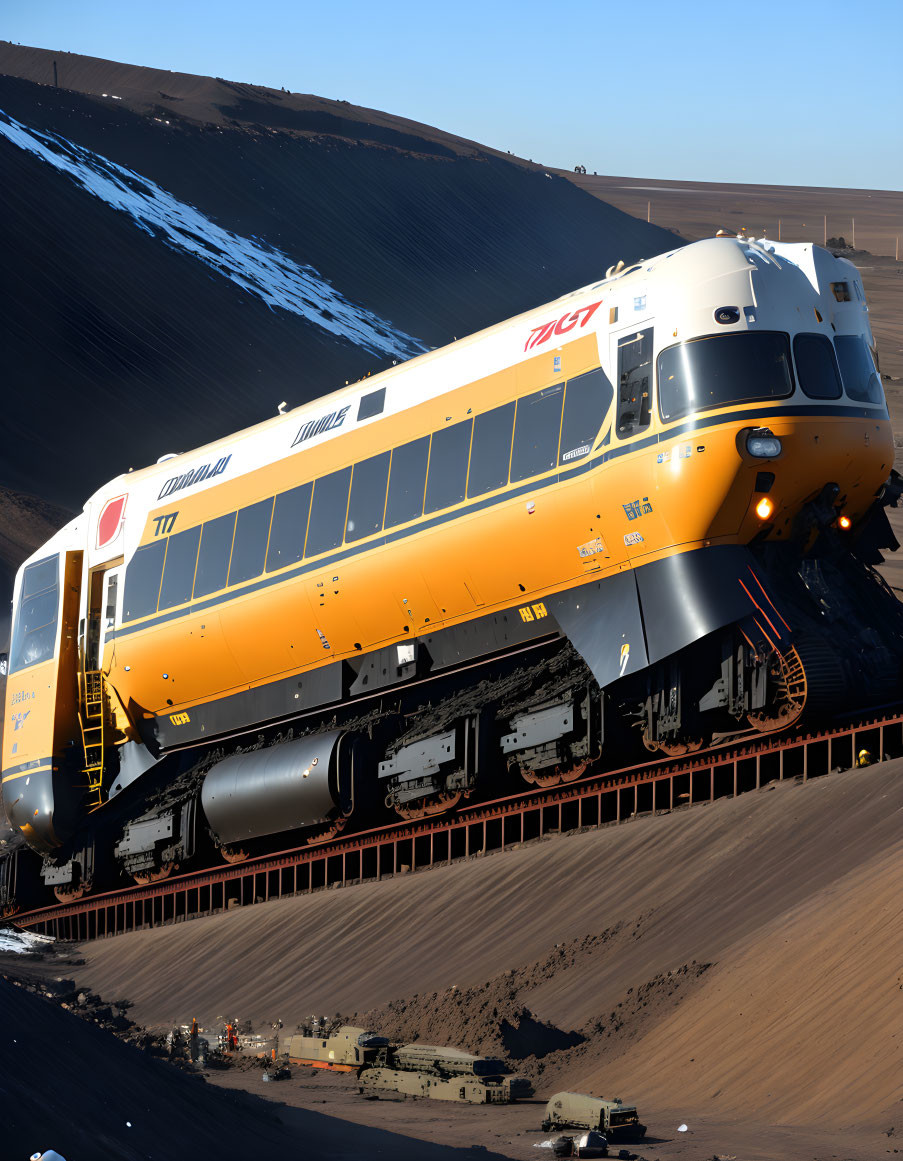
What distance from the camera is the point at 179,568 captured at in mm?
24484

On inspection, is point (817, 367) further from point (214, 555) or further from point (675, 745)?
point (214, 555)

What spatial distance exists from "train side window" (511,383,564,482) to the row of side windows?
0.04ft

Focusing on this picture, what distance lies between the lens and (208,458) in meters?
24.8

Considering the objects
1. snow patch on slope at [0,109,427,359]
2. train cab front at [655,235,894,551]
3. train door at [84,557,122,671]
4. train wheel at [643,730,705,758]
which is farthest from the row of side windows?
snow patch on slope at [0,109,427,359]

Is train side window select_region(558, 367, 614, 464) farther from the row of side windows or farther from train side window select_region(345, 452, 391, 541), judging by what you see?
Result: train side window select_region(345, 452, 391, 541)

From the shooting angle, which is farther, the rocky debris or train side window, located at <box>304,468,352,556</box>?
train side window, located at <box>304,468,352,556</box>

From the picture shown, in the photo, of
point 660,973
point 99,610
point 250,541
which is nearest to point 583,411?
point 660,973

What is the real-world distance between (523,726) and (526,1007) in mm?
3784

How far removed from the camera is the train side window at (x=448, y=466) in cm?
1980

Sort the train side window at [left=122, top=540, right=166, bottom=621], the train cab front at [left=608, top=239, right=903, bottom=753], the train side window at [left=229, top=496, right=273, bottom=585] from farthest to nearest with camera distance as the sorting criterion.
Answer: the train side window at [left=122, top=540, right=166, bottom=621], the train side window at [left=229, top=496, right=273, bottom=585], the train cab front at [left=608, top=239, right=903, bottom=753]

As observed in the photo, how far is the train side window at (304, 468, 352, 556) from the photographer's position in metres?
21.5

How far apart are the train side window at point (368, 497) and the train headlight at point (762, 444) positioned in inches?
205

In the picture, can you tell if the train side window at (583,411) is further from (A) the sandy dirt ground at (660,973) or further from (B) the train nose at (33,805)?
(B) the train nose at (33,805)

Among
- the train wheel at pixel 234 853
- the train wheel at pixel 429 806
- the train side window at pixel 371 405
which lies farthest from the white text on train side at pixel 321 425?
the train wheel at pixel 234 853
